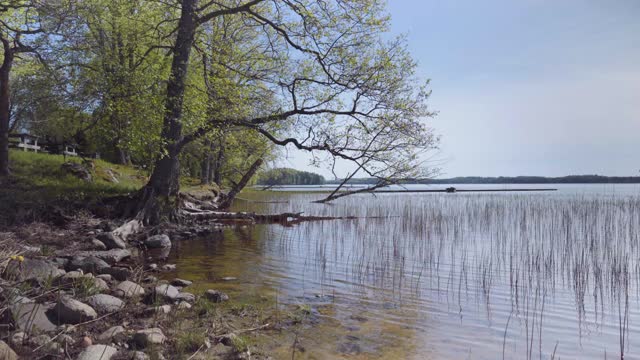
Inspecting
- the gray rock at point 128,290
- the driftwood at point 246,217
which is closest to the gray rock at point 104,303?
the gray rock at point 128,290

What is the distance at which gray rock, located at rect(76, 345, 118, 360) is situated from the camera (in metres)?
4.18

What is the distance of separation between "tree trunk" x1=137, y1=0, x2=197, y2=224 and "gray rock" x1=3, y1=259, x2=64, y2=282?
748 cm

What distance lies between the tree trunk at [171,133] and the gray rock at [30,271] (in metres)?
7.48

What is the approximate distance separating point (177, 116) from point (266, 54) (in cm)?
511

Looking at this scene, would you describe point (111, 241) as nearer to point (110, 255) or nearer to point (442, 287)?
point (110, 255)

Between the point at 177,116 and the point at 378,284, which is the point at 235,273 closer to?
the point at 378,284

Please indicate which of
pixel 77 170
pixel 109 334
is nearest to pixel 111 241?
pixel 109 334

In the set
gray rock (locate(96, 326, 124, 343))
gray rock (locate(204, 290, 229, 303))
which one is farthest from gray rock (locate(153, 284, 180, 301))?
gray rock (locate(96, 326, 124, 343))

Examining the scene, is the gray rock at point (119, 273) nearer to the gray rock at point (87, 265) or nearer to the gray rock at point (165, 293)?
the gray rock at point (87, 265)

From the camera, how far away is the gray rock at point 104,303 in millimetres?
5684

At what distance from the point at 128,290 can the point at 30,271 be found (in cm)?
132

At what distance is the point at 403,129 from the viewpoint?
1488cm

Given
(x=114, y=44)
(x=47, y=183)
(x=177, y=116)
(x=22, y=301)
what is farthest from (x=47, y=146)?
(x=22, y=301)

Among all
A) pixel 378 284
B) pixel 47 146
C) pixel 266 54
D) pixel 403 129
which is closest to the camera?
pixel 378 284
